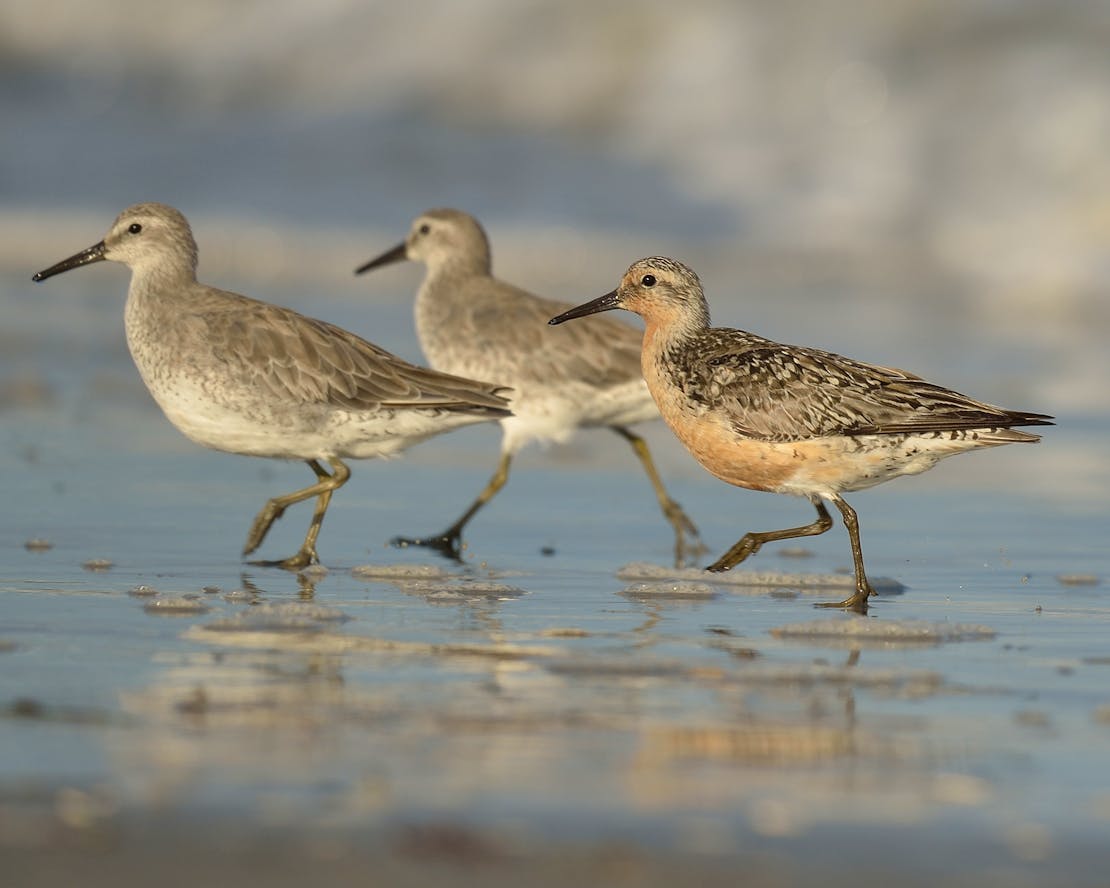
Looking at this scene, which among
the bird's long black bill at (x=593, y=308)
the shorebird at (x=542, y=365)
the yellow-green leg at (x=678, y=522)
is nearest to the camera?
the bird's long black bill at (x=593, y=308)

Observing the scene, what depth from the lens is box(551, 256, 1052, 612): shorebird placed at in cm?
782

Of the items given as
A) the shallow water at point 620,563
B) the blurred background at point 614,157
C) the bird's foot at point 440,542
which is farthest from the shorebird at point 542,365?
the blurred background at point 614,157

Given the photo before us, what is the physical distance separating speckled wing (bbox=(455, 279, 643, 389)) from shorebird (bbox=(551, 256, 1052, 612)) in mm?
2128

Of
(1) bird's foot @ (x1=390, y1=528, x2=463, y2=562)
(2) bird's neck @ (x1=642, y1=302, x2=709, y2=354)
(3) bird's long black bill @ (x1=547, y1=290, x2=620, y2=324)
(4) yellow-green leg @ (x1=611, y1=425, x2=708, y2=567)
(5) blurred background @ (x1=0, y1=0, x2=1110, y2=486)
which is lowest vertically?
(1) bird's foot @ (x1=390, y1=528, x2=463, y2=562)

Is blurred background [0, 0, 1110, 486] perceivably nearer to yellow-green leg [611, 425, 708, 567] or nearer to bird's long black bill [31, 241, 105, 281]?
bird's long black bill [31, 241, 105, 281]

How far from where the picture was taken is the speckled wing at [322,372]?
29.0 ft

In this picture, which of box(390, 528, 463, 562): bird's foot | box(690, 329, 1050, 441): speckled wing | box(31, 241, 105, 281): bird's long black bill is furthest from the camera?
box(31, 241, 105, 281): bird's long black bill

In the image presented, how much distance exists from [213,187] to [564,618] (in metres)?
19.0

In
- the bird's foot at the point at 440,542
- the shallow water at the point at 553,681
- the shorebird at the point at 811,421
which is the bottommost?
the shallow water at the point at 553,681

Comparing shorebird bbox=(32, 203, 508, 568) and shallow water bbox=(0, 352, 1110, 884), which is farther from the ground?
shorebird bbox=(32, 203, 508, 568)

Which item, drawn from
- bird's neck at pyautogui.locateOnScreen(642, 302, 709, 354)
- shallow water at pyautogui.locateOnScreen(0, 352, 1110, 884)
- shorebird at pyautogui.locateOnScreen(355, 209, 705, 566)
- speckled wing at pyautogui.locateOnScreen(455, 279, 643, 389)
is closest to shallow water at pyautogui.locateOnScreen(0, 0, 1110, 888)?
shallow water at pyautogui.locateOnScreen(0, 352, 1110, 884)

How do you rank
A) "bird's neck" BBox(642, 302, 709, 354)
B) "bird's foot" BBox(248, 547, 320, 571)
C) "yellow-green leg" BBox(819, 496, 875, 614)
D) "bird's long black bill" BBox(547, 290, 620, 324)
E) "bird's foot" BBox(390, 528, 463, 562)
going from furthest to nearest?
1. "bird's foot" BBox(390, 528, 463, 562)
2. "bird's long black bill" BBox(547, 290, 620, 324)
3. "bird's neck" BBox(642, 302, 709, 354)
4. "bird's foot" BBox(248, 547, 320, 571)
5. "yellow-green leg" BBox(819, 496, 875, 614)

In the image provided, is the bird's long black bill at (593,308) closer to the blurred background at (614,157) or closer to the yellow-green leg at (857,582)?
the yellow-green leg at (857,582)

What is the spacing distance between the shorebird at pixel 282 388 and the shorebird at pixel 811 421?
1.16m
